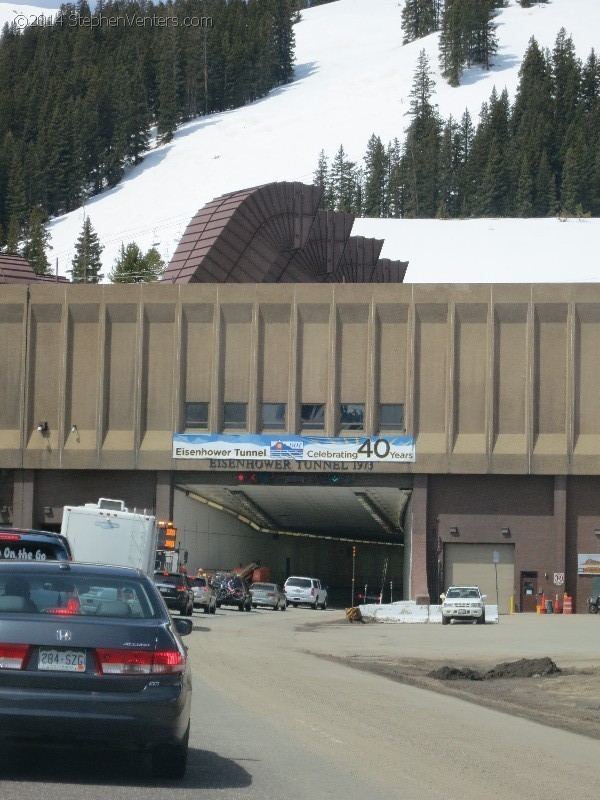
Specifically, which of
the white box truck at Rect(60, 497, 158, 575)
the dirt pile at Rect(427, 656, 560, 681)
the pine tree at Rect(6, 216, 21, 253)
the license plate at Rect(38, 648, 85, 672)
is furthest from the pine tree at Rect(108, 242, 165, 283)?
the license plate at Rect(38, 648, 85, 672)

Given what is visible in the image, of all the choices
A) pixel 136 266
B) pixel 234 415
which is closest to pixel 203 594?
pixel 234 415

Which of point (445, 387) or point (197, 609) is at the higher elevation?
point (445, 387)

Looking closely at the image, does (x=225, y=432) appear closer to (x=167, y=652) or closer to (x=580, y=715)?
(x=580, y=715)

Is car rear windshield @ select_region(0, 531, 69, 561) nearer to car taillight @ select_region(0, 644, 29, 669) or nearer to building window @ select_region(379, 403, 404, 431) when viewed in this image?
car taillight @ select_region(0, 644, 29, 669)

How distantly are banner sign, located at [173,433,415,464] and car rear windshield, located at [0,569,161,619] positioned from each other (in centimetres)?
4874

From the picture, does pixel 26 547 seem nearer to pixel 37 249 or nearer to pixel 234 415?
pixel 234 415

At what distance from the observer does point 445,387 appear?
59688mm

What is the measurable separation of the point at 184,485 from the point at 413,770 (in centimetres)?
4982

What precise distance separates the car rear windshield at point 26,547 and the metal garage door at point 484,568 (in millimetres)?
41989

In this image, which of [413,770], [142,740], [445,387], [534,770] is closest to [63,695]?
[142,740]

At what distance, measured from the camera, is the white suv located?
1903 inches

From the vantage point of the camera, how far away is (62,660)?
10391 mm

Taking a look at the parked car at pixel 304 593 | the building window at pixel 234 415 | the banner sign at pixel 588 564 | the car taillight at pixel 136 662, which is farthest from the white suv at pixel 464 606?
the car taillight at pixel 136 662

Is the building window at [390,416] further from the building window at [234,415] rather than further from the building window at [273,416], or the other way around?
the building window at [234,415]
